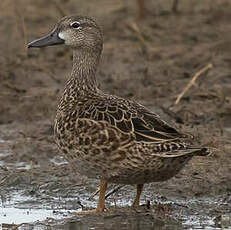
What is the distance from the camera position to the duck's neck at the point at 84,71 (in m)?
7.57

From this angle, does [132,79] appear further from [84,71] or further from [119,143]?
[119,143]

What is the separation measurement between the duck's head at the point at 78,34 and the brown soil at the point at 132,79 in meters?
1.31

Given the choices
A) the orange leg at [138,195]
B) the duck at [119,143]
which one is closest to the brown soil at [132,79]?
the orange leg at [138,195]

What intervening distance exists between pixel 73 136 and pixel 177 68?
5037mm

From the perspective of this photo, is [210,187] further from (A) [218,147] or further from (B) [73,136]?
(B) [73,136]

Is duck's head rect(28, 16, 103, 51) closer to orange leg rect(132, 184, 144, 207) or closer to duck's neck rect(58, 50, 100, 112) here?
duck's neck rect(58, 50, 100, 112)

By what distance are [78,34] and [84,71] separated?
0.33m

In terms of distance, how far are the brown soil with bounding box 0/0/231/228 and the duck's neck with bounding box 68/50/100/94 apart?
1.03 metres

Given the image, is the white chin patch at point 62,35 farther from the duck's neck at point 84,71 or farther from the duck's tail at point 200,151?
the duck's tail at point 200,151

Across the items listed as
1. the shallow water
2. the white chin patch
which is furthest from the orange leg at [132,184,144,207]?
the white chin patch

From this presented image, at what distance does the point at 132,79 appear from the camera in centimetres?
1130

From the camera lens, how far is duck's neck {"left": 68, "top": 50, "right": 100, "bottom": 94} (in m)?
7.57

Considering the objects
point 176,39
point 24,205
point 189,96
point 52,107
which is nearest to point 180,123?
point 189,96

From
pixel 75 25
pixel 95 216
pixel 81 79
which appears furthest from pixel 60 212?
pixel 75 25
